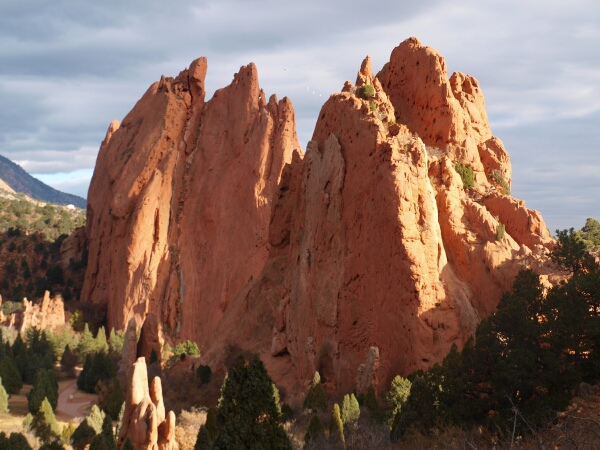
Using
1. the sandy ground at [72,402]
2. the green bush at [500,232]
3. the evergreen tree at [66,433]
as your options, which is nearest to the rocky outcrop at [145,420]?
the evergreen tree at [66,433]

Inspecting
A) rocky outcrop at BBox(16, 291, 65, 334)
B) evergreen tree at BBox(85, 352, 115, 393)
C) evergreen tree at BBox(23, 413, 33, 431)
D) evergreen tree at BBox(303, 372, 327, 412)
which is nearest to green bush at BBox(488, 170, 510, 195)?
evergreen tree at BBox(303, 372, 327, 412)

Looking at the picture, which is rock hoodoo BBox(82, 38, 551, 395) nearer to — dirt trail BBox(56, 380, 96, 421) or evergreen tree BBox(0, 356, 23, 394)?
dirt trail BBox(56, 380, 96, 421)

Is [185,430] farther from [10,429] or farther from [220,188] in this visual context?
[220,188]

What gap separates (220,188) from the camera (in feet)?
216

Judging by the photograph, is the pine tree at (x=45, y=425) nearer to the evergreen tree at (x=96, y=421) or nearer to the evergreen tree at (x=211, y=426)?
the evergreen tree at (x=96, y=421)

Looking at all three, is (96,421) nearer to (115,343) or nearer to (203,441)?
(203,441)

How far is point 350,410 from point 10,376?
103ft

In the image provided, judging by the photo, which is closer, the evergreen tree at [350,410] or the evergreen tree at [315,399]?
the evergreen tree at [350,410]

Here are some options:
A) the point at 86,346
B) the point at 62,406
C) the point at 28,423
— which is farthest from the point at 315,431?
the point at 86,346

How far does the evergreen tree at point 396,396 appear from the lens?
2323cm

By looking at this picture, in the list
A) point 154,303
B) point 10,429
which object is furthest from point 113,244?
point 10,429

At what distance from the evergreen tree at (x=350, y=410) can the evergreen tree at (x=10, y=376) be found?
30.6m

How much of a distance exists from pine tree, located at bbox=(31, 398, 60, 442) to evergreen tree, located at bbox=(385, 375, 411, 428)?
703 inches

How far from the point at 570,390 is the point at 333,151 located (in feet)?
56.7
